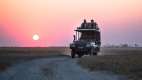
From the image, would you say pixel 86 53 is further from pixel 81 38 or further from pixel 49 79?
pixel 49 79

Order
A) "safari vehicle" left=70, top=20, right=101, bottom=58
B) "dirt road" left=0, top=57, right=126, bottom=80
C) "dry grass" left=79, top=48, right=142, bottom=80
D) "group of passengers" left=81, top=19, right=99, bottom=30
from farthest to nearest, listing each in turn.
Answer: "group of passengers" left=81, top=19, right=99, bottom=30 → "safari vehicle" left=70, top=20, right=101, bottom=58 → "dry grass" left=79, top=48, right=142, bottom=80 → "dirt road" left=0, top=57, right=126, bottom=80

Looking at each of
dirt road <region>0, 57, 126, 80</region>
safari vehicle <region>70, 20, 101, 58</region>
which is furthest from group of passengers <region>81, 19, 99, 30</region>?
dirt road <region>0, 57, 126, 80</region>

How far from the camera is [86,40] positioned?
66.7 m

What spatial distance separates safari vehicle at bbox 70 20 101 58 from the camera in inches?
2554

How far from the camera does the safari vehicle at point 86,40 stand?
64.9 m

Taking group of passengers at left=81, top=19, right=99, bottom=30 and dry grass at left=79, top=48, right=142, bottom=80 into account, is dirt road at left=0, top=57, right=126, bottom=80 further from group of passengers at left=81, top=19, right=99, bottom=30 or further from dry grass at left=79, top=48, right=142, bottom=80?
group of passengers at left=81, top=19, right=99, bottom=30

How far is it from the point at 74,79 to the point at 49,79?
1.52 metres

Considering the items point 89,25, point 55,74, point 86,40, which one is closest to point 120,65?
point 55,74

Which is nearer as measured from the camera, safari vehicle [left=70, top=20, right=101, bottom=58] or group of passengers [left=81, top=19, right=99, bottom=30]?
safari vehicle [left=70, top=20, right=101, bottom=58]

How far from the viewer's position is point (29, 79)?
2628cm

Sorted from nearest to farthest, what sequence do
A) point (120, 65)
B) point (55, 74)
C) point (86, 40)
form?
point (55, 74), point (120, 65), point (86, 40)

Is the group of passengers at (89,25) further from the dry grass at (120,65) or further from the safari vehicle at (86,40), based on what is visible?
the dry grass at (120,65)

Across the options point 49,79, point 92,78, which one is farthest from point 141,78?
point 49,79

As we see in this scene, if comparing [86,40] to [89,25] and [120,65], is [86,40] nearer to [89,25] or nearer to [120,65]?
[89,25]
